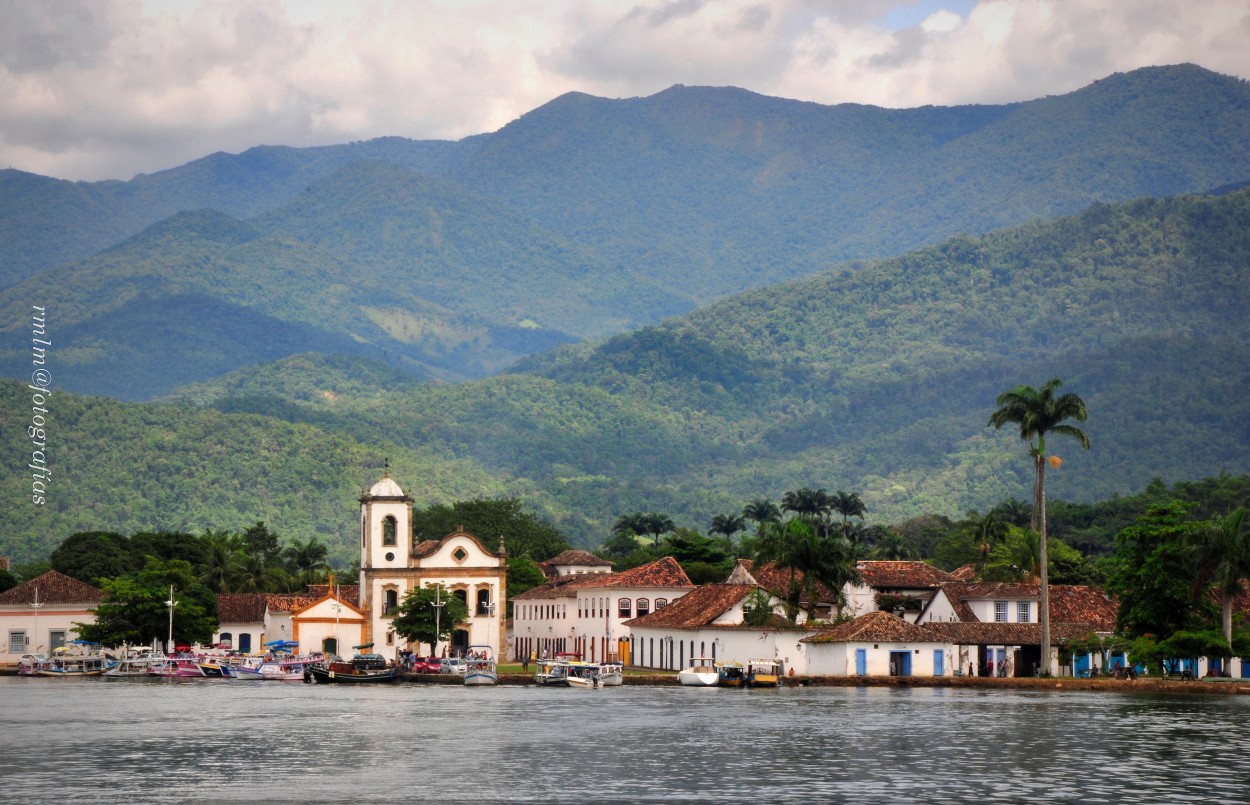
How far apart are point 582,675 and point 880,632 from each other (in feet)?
53.9

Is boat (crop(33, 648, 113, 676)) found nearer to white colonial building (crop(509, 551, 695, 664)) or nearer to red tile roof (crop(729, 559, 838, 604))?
white colonial building (crop(509, 551, 695, 664))

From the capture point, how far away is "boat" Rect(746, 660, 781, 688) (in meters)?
99.8

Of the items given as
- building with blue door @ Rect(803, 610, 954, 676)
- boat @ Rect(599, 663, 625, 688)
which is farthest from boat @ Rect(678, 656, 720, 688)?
building with blue door @ Rect(803, 610, 954, 676)

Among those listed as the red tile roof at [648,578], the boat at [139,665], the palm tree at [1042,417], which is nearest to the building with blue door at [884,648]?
the palm tree at [1042,417]

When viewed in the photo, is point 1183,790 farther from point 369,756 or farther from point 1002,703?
point 1002,703

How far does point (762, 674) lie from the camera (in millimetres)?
100188

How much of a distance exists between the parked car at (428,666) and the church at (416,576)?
20.3 feet

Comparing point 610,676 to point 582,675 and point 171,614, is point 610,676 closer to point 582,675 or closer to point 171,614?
point 582,675

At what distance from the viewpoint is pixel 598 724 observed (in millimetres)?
73125

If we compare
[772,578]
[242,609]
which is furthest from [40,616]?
[772,578]

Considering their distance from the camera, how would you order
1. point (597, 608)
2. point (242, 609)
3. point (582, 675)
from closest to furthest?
point (582, 675) → point (597, 608) → point (242, 609)

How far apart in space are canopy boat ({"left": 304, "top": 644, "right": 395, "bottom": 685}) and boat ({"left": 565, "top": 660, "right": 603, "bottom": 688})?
41.2ft

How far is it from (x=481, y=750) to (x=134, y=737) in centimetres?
1334

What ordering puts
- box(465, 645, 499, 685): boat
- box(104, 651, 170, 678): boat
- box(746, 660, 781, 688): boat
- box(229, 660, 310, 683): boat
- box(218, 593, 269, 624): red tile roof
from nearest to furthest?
box(746, 660, 781, 688): boat < box(465, 645, 499, 685): boat < box(229, 660, 310, 683): boat < box(104, 651, 170, 678): boat < box(218, 593, 269, 624): red tile roof
